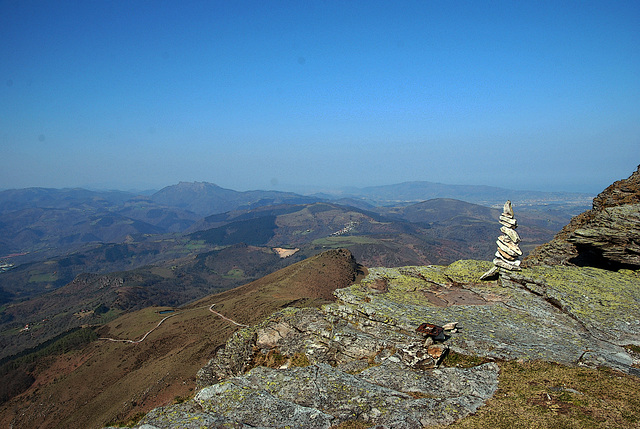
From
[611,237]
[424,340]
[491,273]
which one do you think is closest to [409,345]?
[424,340]

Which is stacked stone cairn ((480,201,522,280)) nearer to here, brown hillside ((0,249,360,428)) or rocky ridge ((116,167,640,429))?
rocky ridge ((116,167,640,429))

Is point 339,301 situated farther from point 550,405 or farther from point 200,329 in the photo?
point 200,329

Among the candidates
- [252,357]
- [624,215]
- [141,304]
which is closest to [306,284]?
[252,357]

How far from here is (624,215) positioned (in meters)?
22.2

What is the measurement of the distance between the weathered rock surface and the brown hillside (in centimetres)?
3113

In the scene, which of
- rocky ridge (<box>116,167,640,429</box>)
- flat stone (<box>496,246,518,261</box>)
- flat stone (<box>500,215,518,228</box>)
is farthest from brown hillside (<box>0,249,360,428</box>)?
flat stone (<box>500,215,518,228</box>)

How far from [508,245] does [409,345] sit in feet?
38.0

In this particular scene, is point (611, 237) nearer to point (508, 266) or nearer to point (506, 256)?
point (506, 256)

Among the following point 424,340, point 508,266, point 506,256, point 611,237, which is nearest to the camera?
point 424,340

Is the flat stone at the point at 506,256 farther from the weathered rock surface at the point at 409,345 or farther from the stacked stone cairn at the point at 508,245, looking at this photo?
the weathered rock surface at the point at 409,345

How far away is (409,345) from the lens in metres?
15.3

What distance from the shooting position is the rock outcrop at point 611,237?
21.3 meters

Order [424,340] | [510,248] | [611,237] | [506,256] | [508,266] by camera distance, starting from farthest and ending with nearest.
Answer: [506,256] → [508,266] → [611,237] → [510,248] → [424,340]

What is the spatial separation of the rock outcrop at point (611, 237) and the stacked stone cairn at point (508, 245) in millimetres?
5998
